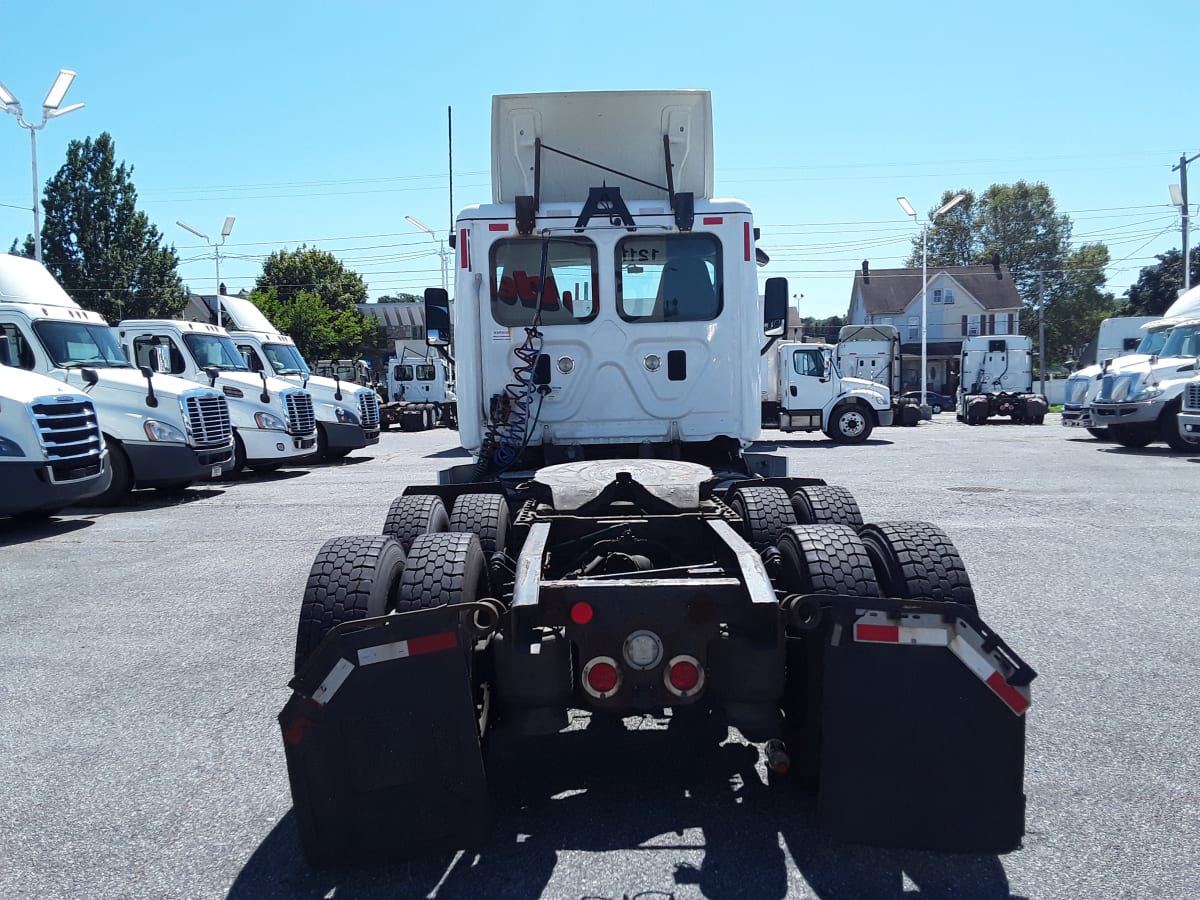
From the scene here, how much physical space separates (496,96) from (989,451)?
15.8 meters

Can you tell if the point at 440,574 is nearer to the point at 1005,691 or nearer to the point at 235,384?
the point at 1005,691

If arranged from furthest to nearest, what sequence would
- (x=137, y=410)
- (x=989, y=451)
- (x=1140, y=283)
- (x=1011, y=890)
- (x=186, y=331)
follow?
(x=1140, y=283), (x=989, y=451), (x=186, y=331), (x=137, y=410), (x=1011, y=890)

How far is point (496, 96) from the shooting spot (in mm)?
6555

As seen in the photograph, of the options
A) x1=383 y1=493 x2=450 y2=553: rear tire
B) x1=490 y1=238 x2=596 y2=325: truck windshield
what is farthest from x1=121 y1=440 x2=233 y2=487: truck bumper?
x1=383 y1=493 x2=450 y2=553: rear tire

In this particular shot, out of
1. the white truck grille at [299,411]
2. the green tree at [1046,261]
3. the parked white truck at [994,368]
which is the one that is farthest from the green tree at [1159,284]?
the white truck grille at [299,411]

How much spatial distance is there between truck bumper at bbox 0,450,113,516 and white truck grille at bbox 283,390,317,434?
640cm

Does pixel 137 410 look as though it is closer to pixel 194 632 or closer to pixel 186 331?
pixel 186 331

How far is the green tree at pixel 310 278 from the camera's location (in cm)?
5844

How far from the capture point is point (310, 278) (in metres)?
58.6

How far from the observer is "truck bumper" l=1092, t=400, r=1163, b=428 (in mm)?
18625

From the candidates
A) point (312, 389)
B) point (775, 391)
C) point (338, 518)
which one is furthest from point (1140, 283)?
point (338, 518)

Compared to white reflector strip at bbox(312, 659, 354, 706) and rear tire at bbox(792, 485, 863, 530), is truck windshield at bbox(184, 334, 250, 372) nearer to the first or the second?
rear tire at bbox(792, 485, 863, 530)

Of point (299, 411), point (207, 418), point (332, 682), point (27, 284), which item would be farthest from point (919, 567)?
point (299, 411)

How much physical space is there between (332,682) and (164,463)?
437 inches
